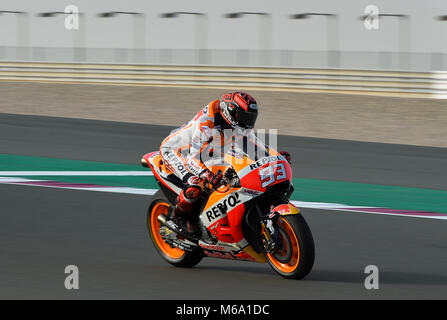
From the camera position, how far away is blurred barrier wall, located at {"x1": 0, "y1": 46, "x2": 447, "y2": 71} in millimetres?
31316

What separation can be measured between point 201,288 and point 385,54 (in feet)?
84.2

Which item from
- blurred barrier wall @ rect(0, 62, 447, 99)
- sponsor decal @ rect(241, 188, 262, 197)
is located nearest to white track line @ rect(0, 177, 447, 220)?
sponsor decal @ rect(241, 188, 262, 197)

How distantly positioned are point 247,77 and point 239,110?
81.4ft

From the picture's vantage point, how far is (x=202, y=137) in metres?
8.01

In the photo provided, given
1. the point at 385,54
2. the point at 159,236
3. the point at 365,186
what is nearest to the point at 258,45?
the point at 385,54

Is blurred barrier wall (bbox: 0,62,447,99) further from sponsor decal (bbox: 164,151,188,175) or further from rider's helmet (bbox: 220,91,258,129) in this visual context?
rider's helmet (bbox: 220,91,258,129)

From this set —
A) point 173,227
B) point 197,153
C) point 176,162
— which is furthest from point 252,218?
point 176,162

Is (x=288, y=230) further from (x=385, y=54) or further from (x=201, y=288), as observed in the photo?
(x=385, y=54)

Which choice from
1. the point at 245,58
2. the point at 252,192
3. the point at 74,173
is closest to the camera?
the point at 252,192

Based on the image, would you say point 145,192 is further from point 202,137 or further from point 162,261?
point 202,137

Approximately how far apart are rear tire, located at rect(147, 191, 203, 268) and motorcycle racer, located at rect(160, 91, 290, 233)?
0.33 meters

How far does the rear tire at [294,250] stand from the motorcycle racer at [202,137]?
70 cm

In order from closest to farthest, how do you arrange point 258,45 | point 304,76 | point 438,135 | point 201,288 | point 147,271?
point 201,288 < point 147,271 < point 438,135 < point 304,76 < point 258,45

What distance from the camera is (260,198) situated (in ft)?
25.6
